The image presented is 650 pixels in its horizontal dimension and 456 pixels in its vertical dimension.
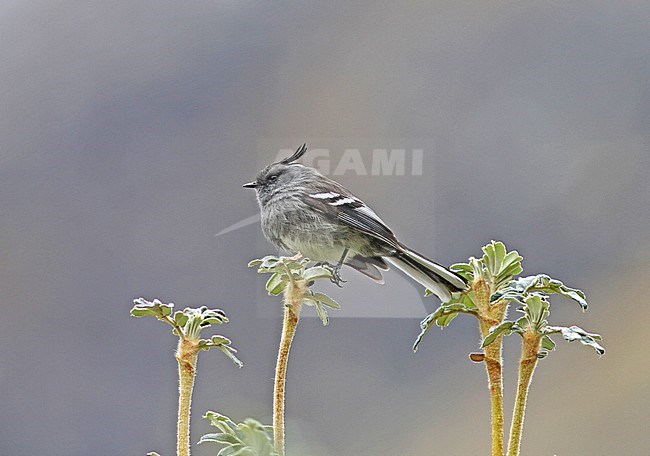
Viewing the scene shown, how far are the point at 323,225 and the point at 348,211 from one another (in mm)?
27

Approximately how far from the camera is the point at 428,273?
0.55m

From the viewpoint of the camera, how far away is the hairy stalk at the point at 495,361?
381 millimetres

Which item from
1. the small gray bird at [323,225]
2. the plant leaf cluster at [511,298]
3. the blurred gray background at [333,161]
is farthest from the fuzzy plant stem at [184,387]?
the blurred gray background at [333,161]

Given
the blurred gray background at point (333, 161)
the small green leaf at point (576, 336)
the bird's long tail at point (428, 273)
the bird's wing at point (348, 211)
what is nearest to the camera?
the small green leaf at point (576, 336)

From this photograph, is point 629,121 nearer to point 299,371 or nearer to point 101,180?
point 299,371

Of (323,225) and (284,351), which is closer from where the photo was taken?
(284,351)

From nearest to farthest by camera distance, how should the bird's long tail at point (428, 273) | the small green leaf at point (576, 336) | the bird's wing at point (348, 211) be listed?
1. the small green leaf at point (576, 336)
2. the bird's long tail at point (428, 273)
3. the bird's wing at point (348, 211)

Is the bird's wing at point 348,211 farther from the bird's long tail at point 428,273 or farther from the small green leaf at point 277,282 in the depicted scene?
the small green leaf at point 277,282

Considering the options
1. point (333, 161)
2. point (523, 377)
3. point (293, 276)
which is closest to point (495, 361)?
point (523, 377)

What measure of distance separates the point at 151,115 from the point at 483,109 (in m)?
0.53

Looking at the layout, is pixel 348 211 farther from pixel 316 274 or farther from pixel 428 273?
pixel 316 274

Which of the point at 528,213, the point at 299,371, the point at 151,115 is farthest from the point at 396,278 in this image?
the point at 151,115

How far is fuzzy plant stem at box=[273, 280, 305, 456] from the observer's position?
1.31 feet

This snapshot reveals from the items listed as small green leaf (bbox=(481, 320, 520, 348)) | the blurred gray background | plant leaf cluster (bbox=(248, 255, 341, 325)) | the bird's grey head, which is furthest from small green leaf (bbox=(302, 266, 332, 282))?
the blurred gray background
